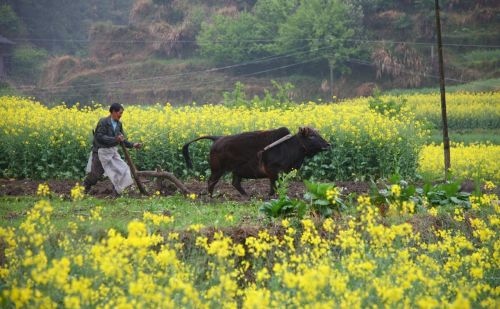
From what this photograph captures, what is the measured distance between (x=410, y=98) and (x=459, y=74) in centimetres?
298

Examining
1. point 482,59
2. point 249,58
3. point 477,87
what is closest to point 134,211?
point 477,87

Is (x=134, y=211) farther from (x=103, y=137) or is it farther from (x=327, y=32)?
(x=327, y=32)

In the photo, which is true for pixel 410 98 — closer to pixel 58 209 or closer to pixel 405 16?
pixel 405 16

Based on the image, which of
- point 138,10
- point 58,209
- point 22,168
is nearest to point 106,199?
point 58,209

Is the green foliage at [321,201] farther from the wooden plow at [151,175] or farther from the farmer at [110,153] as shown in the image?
the farmer at [110,153]

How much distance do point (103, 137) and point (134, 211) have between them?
5.10 feet

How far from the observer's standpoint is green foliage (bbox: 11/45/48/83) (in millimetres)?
29516

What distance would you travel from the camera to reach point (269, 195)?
1070cm

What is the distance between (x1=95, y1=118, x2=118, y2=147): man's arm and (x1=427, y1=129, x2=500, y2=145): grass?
14.6 meters

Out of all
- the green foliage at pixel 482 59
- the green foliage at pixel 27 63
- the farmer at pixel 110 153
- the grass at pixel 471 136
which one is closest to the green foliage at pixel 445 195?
the farmer at pixel 110 153

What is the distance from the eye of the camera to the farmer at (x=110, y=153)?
9961 mm

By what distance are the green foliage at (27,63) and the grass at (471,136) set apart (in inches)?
Result: 728

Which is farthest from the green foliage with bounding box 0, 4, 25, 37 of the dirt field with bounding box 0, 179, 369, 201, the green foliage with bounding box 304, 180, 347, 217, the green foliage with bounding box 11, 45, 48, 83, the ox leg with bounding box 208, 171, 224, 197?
the green foliage with bounding box 304, 180, 347, 217

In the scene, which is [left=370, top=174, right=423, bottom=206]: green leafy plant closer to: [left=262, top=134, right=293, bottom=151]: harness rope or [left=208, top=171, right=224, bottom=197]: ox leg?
[left=262, top=134, right=293, bottom=151]: harness rope
